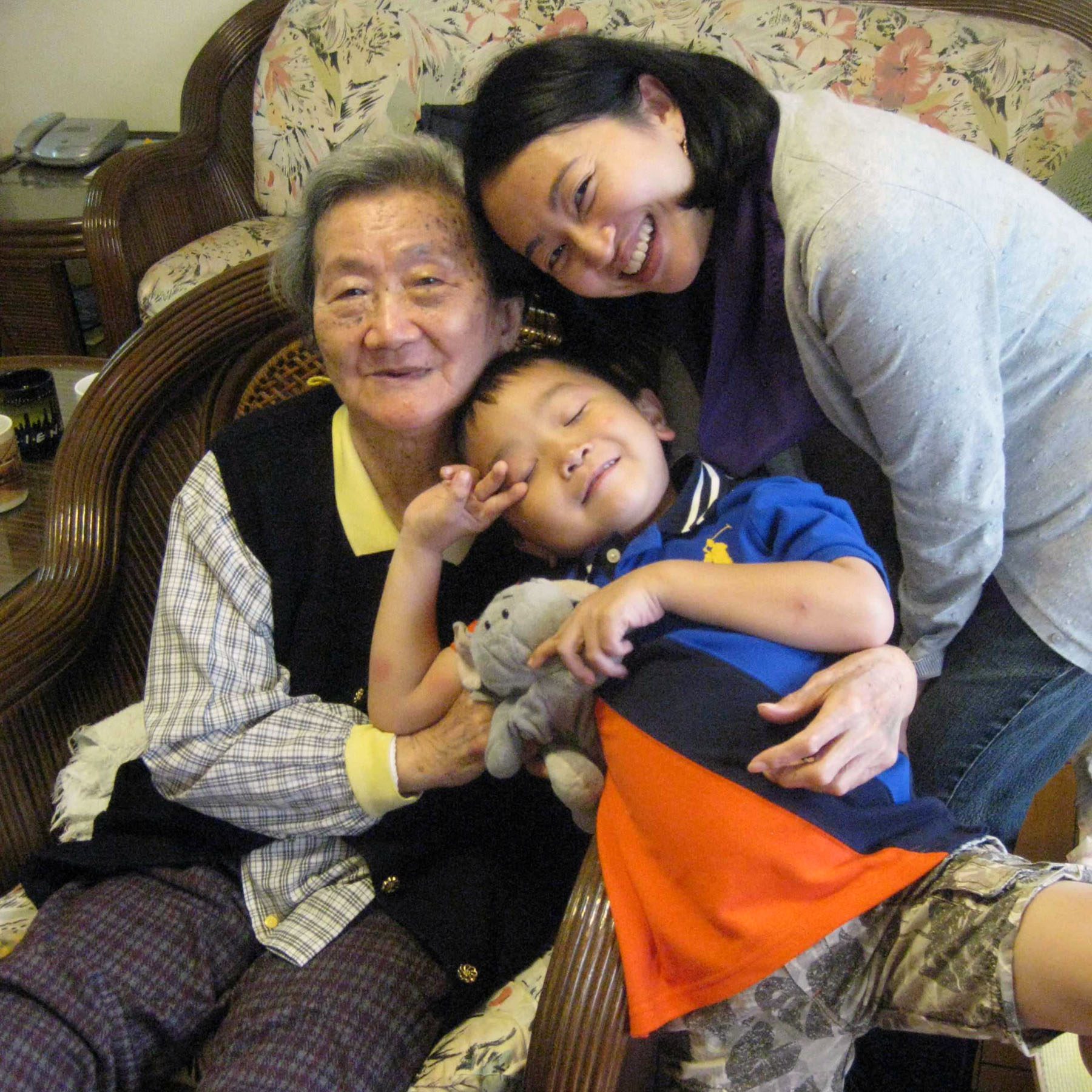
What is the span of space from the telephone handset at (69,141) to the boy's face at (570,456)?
2.76 m

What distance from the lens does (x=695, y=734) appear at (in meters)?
0.96

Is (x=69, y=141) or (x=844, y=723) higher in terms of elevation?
(x=69, y=141)

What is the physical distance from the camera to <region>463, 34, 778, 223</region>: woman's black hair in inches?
42.9

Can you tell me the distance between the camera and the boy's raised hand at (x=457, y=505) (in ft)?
3.79

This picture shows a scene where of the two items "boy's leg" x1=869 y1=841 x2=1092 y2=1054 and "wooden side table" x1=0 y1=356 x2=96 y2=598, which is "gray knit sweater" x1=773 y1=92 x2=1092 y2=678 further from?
"wooden side table" x1=0 y1=356 x2=96 y2=598

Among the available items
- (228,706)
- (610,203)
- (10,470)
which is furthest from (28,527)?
(610,203)

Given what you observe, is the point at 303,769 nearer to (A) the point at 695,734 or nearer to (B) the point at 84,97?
(A) the point at 695,734

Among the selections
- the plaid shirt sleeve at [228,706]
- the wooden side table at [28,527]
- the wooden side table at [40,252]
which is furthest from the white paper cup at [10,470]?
the wooden side table at [40,252]

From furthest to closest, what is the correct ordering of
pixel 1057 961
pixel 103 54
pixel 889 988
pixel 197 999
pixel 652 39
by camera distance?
pixel 103 54 → pixel 652 39 → pixel 197 999 → pixel 889 988 → pixel 1057 961

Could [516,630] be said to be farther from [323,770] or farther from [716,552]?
[323,770]

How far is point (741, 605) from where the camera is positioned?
971mm

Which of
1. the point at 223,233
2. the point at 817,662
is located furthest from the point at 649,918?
the point at 223,233

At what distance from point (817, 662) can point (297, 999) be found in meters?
0.69

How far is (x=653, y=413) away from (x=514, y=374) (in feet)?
0.68
